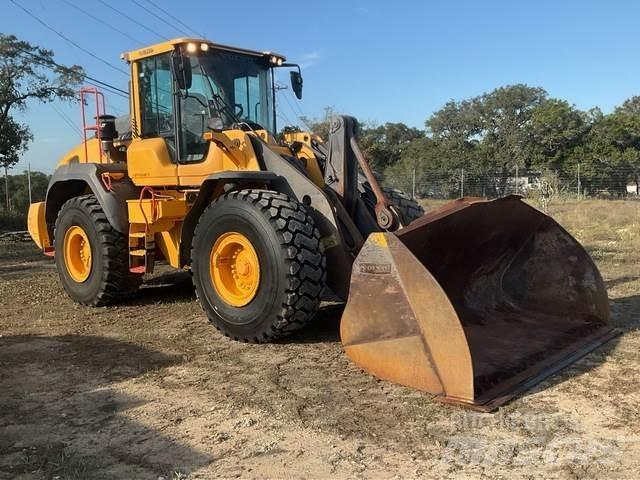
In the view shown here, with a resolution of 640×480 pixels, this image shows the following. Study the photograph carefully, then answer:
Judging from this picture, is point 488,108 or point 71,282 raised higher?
point 488,108

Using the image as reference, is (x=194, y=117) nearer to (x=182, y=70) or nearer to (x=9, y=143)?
(x=182, y=70)

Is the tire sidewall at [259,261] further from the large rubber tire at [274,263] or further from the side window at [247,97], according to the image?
the side window at [247,97]

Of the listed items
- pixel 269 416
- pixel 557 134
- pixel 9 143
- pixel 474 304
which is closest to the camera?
pixel 269 416

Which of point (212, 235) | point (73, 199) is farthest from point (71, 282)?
point (212, 235)

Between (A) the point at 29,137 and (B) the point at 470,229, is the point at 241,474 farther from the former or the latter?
(A) the point at 29,137

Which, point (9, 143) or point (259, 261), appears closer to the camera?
point (259, 261)

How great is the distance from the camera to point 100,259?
7.15m

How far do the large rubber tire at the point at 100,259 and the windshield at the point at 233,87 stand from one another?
1883 mm

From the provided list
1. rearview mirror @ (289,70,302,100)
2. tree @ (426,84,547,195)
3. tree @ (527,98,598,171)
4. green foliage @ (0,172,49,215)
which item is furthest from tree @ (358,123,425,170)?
rearview mirror @ (289,70,302,100)

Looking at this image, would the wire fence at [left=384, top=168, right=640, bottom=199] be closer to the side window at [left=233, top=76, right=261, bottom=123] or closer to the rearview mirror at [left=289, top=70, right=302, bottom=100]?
the rearview mirror at [left=289, top=70, right=302, bottom=100]

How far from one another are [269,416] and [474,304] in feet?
8.03

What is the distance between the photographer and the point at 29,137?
21375 millimetres

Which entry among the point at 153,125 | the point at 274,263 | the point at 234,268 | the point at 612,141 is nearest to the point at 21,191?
the point at 153,125

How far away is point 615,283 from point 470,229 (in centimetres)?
393
